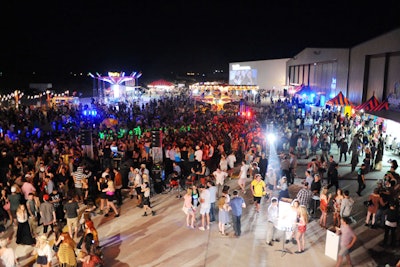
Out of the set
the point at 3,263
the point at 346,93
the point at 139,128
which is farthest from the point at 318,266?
the point at 346,93

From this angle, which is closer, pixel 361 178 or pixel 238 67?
pixel 361 178

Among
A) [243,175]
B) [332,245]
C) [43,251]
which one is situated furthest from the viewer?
[243,175]

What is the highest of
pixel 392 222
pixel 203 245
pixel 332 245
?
pixel 392 222

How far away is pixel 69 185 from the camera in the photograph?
11.5 meters

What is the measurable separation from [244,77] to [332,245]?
5641 centimetres

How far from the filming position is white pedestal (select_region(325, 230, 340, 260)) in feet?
24.2

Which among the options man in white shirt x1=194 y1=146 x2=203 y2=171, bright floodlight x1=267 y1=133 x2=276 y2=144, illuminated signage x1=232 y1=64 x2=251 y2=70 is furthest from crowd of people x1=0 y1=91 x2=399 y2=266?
illuminated signage x1=232 y1=64 x2=251 y2=70

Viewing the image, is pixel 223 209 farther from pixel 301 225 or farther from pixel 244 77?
pixel 244 77

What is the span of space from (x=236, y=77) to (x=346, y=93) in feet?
122

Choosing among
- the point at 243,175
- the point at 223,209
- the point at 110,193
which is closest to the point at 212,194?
the point at 223,209

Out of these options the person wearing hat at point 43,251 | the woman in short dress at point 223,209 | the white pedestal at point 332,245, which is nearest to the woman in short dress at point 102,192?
the person wearing hat at point 43,251

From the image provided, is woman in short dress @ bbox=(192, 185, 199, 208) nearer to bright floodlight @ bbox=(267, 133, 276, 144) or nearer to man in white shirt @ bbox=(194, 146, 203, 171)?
man in white shirt @ bbox=(194, 146, 203, 171)

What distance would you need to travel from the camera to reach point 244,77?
6244cm

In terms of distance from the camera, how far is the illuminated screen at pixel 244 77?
60.1 metres
